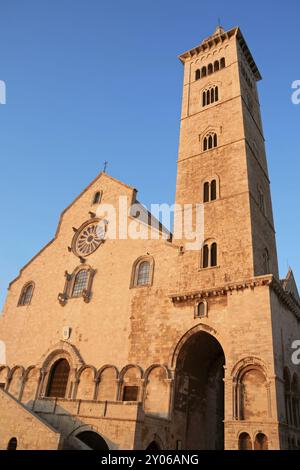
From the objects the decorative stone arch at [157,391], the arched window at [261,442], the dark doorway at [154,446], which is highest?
the decorative stone arch at [157,391]

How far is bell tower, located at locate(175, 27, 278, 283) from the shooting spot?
21.0 m

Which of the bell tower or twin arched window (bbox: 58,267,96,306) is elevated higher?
the bell tower

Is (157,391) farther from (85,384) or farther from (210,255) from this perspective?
(210,255)

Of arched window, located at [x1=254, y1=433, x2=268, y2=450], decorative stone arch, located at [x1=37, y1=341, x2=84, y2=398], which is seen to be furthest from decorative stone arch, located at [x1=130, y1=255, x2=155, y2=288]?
arched window, located at [x1=254, y1=433, x2=268, y2=450]

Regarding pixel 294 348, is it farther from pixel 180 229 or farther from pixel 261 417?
pixel 180 229

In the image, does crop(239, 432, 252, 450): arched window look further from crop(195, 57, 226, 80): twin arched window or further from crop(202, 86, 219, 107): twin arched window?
crop(195, 57, 226, 80): twin arched window

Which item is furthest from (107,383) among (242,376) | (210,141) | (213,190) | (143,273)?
(210,141)

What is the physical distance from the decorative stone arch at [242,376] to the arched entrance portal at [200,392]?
2.88 m

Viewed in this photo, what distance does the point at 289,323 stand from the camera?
2066 centimetres

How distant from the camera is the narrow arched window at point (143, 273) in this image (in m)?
23.0

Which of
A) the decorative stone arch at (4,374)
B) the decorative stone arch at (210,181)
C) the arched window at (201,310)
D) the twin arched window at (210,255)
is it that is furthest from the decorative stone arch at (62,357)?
the decorative stone arch at (210,181)

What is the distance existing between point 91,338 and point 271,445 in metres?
11.7

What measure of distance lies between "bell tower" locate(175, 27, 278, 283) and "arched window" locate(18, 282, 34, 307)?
13085 millimetres

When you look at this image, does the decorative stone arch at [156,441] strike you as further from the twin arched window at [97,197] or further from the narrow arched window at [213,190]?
the twin arched window at [97,197]
